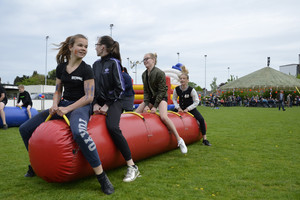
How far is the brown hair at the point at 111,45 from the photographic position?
3.76m

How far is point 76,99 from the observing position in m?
3.33

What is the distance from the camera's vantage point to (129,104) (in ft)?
17.7

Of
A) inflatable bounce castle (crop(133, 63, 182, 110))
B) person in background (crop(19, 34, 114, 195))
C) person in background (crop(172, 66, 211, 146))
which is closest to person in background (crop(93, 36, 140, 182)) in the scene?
person in background (crop(19, 34, 114, 195))

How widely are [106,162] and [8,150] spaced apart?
3128 millimetres

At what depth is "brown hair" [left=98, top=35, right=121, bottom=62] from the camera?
12.3 feet

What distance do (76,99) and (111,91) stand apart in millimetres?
547

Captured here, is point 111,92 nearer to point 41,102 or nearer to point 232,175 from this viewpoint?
point 232,175

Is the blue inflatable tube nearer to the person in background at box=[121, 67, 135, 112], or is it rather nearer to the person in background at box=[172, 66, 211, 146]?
the person in background at box=[121, 67, 135, 112]

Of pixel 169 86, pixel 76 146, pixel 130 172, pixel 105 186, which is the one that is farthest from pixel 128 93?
pixel 169 86

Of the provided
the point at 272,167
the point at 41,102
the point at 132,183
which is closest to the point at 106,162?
the point at 132,183

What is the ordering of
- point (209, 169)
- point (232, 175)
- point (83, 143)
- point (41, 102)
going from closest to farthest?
1. point (83, 143)
2. point (232, 175)
3. point (209, 169)
4. point (41, 102)

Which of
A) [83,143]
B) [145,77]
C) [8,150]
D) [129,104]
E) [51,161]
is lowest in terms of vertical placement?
[8,150]

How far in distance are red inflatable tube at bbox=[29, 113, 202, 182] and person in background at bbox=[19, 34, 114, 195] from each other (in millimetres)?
156

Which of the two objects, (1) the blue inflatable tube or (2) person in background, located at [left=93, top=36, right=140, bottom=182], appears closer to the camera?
(2) person in background, located at [left=93, top=36, right=140, bottom=182]
